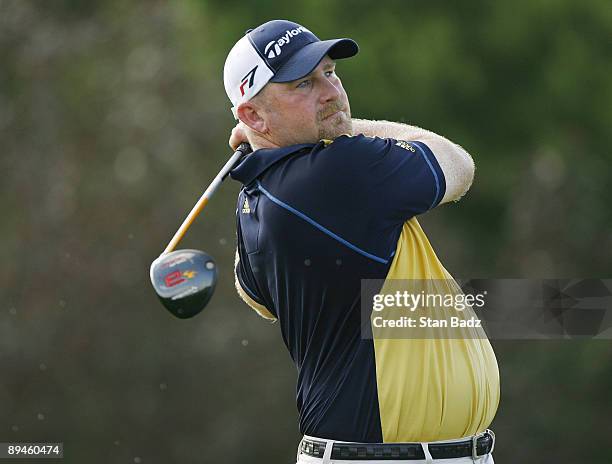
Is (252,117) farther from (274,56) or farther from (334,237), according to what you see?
(334,237)

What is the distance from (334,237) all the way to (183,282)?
519 mm

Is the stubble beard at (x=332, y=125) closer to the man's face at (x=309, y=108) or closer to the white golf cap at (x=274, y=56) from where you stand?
the man's face at (x=309, y=108)

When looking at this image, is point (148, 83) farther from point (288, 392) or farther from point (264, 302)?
point (264, 302)

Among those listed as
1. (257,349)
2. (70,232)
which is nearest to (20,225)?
(70,232)

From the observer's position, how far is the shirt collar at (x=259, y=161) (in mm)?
4156

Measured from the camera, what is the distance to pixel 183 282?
4094 millimetres

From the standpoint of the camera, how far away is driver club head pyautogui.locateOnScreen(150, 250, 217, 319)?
4086 millimetres

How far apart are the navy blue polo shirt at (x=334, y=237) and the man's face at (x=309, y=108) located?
0.32ft

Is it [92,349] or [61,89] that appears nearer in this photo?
[92,349]

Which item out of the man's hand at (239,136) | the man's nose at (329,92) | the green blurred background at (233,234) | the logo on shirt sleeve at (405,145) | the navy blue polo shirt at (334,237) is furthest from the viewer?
the green blurred background at (233,234)

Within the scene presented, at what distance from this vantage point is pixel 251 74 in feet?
14.0

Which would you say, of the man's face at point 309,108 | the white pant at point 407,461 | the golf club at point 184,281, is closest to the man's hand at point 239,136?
the man's face at point 309,108

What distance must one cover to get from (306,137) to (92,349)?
8.28m

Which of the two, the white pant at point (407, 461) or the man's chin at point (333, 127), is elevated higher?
the man's chin at point (333, 127)
